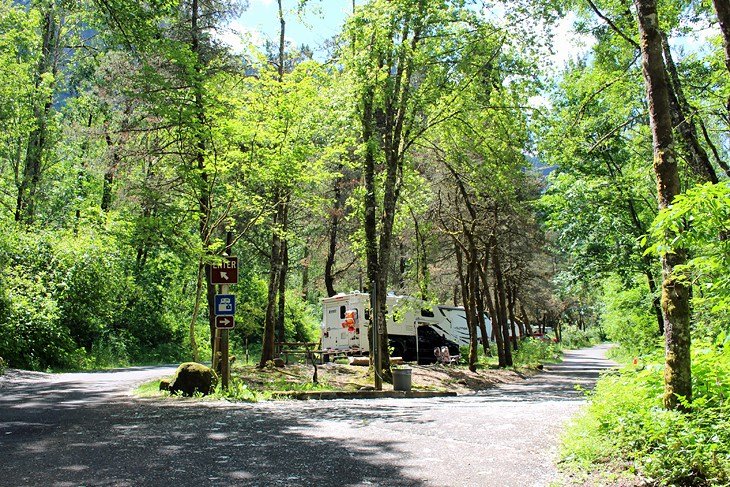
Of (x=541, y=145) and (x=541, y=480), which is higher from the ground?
(x=541, y=145)

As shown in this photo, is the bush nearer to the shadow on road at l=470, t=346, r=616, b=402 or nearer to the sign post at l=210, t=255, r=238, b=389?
the shadow on road at l=470, t=346, r=616, b=402

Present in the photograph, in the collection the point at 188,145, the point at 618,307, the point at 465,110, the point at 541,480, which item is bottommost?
the point at 541,480

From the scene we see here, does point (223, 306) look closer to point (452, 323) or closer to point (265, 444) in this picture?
point (265, 444)

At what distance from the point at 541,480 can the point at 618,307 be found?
26200 millimetres

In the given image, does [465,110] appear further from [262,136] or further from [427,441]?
[427,441]

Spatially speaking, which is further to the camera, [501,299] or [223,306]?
[501,299]

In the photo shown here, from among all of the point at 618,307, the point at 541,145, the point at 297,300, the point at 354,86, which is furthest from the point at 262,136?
the point at 297,300

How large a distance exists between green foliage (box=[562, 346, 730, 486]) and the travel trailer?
51.2 ft

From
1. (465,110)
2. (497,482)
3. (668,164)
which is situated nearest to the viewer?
(497,482)

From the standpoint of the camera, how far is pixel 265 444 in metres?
7.46

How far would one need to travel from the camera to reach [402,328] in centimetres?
2920

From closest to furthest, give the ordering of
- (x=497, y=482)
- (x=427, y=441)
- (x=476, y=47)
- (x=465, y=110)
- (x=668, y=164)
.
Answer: (x=497, y=482) → (x=668, y=164) → (x=427, y=441) → (x=476, y=47) → (x=465, y=110)

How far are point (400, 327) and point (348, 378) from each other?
10490 millimetres

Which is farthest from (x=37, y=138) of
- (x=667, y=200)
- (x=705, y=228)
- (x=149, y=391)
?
(x=705, y=228)
